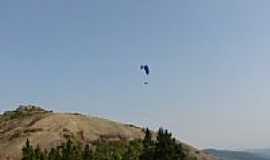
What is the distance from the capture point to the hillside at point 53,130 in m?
117

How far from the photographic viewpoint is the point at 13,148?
373ft

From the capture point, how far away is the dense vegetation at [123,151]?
93625 millimetres

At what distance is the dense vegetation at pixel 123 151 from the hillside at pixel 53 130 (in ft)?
21.5

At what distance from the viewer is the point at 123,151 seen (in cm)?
10969

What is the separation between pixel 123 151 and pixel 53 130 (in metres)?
24.9

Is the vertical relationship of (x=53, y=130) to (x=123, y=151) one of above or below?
above

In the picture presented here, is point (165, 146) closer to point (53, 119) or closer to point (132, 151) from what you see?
point (132, 151)

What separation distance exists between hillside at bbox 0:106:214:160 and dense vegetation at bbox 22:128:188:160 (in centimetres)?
656

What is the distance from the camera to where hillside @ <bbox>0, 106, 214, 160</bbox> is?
384 feet

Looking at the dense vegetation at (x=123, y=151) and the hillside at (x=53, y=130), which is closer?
the dense vegetation at (x=123, y=151)

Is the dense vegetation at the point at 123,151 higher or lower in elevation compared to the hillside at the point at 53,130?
lower

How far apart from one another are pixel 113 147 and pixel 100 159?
13.3 metres

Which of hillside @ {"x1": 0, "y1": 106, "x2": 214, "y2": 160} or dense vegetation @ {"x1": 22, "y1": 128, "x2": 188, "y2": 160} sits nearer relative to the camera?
dense vegetation @ {"x1": 22, "y1": 128, "x2": 188, "y2": 160}

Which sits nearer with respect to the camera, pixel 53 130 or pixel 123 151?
pixel 123 151
